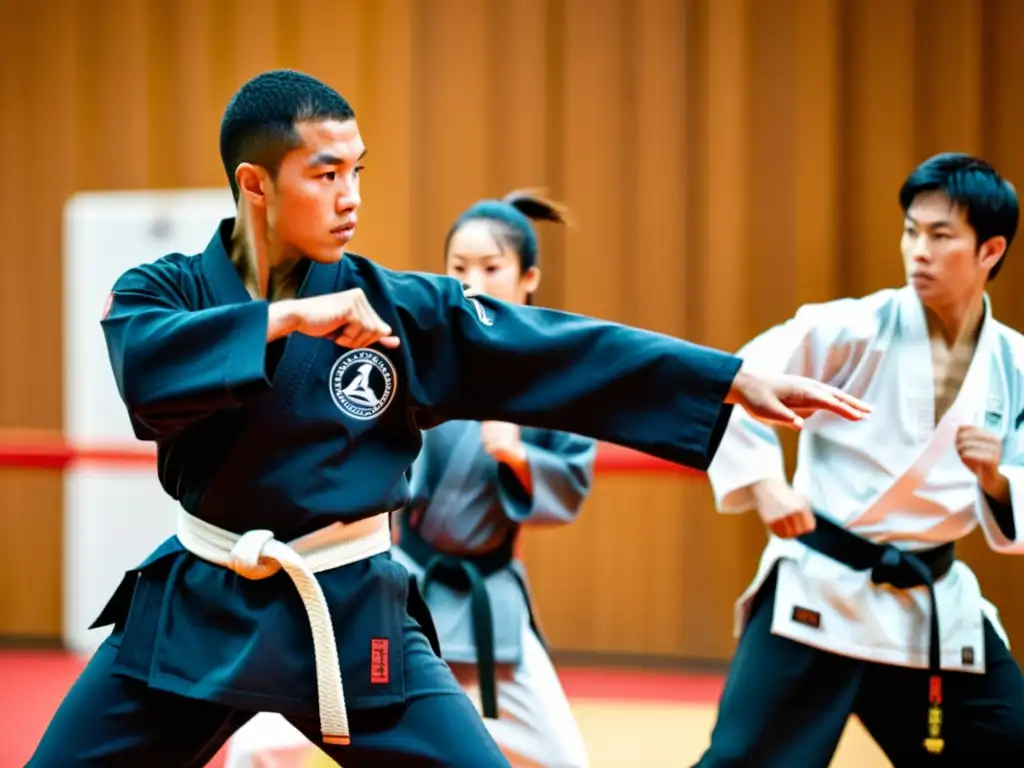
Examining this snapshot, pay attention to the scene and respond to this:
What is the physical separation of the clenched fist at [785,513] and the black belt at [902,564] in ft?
0.94

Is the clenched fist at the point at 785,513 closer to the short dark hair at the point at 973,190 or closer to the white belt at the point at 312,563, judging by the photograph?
the short dark hair at the point at 973,190

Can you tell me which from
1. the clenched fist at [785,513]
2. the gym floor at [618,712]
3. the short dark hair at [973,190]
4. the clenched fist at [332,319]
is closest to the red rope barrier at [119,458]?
the gym floor at [618,712]

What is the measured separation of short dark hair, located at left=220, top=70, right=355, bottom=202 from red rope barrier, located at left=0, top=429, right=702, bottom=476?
308 cm

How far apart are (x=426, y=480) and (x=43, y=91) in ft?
12.1

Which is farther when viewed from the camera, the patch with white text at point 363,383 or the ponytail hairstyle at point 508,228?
the ponytail hairstyle at point 508,228

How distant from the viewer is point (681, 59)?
17.5 ft

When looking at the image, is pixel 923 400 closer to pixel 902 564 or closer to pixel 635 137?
pixel 902 564

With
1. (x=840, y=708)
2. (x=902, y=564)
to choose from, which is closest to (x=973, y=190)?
(x=902, y=564)

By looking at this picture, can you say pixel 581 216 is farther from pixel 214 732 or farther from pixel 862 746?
pixel 214 732

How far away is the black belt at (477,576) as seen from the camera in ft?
9.79

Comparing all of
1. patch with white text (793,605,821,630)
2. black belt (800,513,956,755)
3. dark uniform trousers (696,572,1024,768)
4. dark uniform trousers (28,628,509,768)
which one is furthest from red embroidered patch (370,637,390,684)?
black belt (800,513,956,755)

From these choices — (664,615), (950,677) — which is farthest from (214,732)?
(664,615)

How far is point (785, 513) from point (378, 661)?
99cm

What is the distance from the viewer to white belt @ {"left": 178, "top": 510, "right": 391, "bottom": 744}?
1.88 meters
